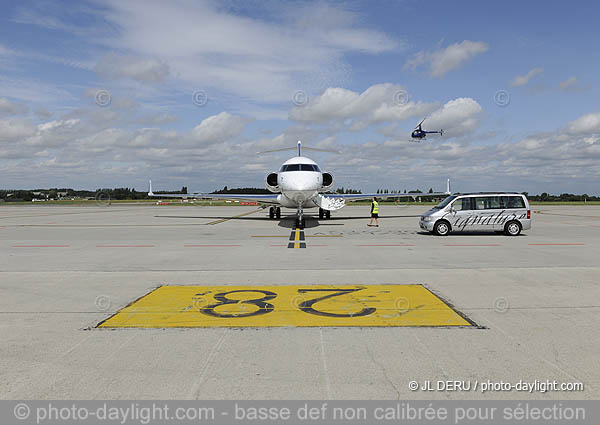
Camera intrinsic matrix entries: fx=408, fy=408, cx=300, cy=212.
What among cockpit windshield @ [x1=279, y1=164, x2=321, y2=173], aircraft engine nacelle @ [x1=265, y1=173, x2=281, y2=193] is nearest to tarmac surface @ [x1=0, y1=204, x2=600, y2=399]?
cockpit windshield @ [x1=279, y1=164, x2=321, y2=173]

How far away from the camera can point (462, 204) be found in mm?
18547

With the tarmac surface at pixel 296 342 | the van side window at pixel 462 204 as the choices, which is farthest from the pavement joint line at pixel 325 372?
the van side window at pixel 462 204

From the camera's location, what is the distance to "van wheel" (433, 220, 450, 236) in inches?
729

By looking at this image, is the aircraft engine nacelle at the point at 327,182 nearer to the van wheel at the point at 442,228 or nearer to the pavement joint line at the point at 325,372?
the van wheel at the point at 442,228

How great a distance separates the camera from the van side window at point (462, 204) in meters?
18.5

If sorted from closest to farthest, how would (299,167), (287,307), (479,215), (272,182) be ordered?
1. (287,307)
2. (479,215)
3. (299,167)
4. (272,182)

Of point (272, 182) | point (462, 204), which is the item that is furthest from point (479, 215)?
point (272, 182)

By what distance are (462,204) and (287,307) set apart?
14342mm

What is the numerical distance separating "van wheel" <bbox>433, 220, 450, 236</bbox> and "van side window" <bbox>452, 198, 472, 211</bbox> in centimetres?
81

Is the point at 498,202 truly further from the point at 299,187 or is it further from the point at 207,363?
the point at 207,363

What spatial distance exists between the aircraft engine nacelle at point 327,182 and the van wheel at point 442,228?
9214 millimetres

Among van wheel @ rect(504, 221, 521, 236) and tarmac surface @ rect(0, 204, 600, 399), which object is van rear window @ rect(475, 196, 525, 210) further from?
tarmac surface @ rect(0, 204, 600, 399)

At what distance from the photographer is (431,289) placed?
7.82 metres
